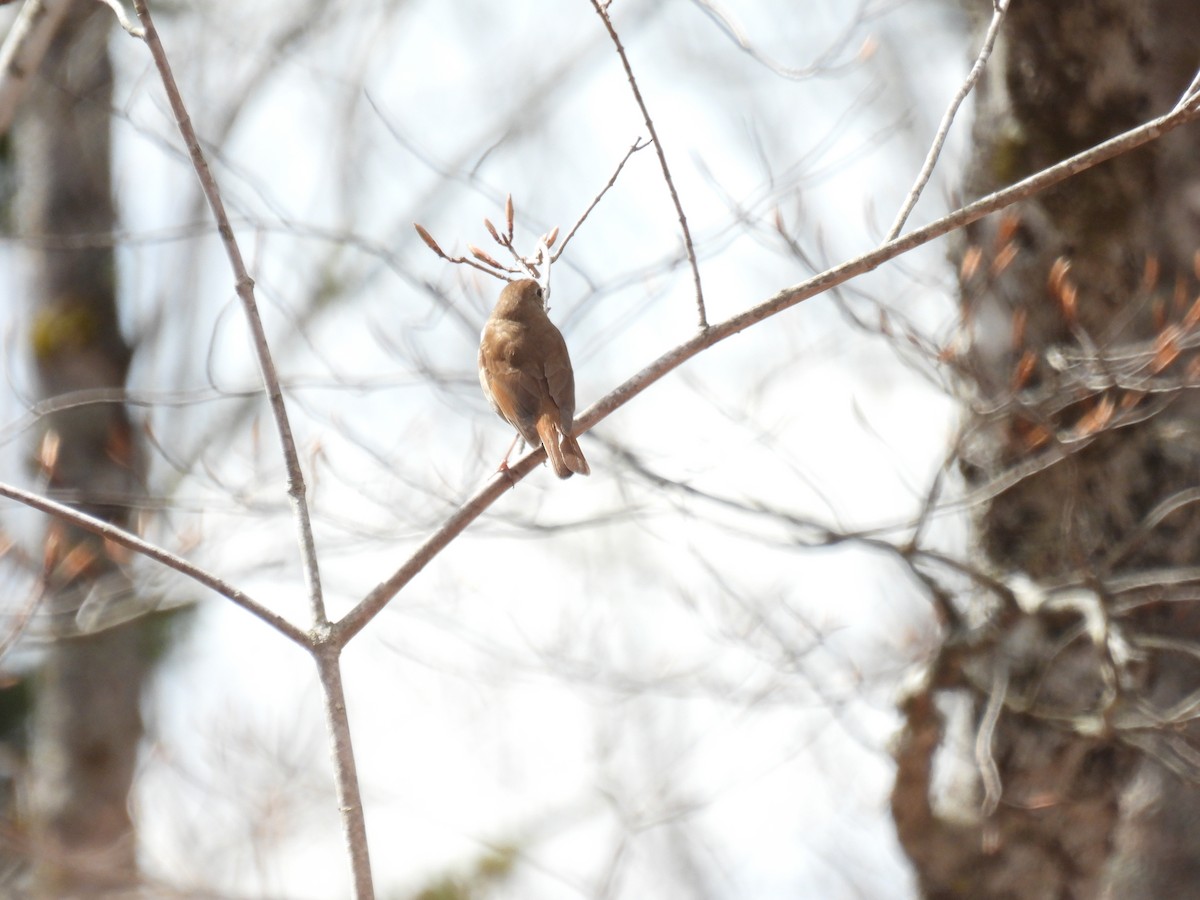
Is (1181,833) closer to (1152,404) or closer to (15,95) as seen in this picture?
(1152,404)

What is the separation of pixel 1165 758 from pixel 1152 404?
1.27 metres

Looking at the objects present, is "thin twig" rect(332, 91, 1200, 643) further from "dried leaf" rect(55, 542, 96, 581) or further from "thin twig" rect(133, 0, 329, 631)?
"dried leaf" rect(55, 542, 96, 581)

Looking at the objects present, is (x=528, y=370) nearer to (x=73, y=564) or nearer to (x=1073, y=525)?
(x=1073, y=525)

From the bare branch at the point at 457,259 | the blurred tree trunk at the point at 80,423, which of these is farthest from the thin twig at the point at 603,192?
the blurred tree trunk at the point at 80,423

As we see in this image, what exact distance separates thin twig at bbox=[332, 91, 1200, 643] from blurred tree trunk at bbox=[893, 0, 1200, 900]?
7.33ft

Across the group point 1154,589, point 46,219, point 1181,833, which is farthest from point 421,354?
point 46,219

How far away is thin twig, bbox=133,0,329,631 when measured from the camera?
1940 millimetres

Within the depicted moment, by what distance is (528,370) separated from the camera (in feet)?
12.3

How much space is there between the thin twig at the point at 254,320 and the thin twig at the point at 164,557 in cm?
5

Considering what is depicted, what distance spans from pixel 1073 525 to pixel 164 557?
332cm

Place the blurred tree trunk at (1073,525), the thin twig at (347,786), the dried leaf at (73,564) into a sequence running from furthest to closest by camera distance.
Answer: the dried leaf at (73,564) < the blurred tree trunk at (1073,525) < the thin twig at (347,786)

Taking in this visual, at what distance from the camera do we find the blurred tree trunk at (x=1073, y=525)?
435 centimetres

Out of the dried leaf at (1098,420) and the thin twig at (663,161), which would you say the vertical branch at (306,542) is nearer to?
the thin twig at (663,161)

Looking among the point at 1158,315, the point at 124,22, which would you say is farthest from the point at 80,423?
the point at 1158,315
